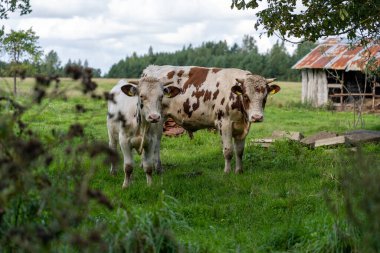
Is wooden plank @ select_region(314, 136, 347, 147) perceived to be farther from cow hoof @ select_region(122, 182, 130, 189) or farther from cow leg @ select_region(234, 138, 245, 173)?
cow hoof @ select_region(122, 182, 130, 189)

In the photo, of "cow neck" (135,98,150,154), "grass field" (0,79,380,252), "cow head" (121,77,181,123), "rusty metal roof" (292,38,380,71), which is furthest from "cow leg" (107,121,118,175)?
"rusty metal roof" (292,38,380,71)

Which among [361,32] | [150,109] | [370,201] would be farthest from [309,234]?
[361,32]

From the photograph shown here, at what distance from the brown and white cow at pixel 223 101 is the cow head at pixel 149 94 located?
2192 mm

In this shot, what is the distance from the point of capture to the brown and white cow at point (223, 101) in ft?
Answer: 38.8

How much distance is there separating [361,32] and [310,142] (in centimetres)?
278

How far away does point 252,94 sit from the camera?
11719 millimetres

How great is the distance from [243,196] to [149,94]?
2.18 meters

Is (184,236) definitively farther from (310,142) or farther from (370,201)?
(310,142)

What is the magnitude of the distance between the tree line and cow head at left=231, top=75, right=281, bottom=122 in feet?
255

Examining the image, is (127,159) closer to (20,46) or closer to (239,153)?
(239,153)

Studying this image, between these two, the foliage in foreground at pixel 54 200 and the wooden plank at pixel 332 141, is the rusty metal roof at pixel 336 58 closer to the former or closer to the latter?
the wooden plank at pixel 332 141

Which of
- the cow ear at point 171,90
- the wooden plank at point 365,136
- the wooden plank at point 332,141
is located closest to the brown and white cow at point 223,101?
the cow ear at point 171,90

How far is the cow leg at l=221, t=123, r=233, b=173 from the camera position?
12250 millimetres

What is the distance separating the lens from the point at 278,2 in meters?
13.9
